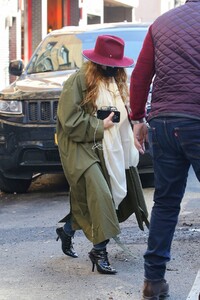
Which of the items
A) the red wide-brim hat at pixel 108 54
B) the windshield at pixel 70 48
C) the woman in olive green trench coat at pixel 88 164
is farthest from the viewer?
the windshield at pixel 70 48

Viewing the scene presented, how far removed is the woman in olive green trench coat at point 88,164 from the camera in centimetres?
471

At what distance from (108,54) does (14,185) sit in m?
3.71

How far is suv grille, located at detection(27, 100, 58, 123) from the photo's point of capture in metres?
7.53

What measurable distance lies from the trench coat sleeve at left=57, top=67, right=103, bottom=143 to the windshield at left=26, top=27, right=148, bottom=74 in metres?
3.76

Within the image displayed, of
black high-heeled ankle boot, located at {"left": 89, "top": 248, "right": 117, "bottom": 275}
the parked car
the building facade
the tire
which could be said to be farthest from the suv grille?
the building facade

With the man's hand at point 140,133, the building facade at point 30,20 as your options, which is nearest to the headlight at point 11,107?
the man's hand at point 140,133

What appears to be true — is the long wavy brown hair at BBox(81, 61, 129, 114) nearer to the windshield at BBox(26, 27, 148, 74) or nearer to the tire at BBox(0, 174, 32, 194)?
the tire at BBox(0, 174, 32, 194)

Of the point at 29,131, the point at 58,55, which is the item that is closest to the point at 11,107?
the point at 29,131

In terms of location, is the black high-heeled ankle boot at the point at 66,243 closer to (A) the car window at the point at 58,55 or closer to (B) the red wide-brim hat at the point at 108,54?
(B) the red wide-brim hat at the point at 108,54

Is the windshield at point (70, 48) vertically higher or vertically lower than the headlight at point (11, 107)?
higher

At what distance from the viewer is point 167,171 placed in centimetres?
383

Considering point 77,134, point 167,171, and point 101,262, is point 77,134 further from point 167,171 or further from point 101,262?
point 167,171

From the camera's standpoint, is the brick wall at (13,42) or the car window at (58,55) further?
the brick wall at (13,42)

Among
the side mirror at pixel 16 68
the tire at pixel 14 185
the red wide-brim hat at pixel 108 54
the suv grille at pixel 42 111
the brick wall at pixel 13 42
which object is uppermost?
the red wide-brim hat at pixel 108 54
